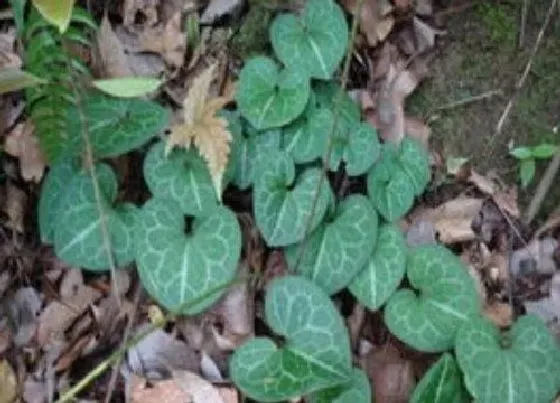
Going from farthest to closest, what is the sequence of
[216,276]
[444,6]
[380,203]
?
1. [444,6]
2. [380,203]
3. [216,276]

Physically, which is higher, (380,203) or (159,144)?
(159,144)

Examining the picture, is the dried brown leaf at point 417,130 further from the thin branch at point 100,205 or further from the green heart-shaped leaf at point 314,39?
the thin branch at point 100,205

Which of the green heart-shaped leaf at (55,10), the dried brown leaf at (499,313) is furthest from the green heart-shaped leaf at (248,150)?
the green heart-shaped leaf at (55,10)

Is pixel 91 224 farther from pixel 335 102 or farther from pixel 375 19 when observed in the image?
pixel 375 19

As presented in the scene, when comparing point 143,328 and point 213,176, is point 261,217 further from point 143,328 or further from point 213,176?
point 143,328

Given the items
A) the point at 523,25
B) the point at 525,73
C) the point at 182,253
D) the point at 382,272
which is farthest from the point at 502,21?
the point at 182,253

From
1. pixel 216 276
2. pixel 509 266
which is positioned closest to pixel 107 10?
pixel 216 276
